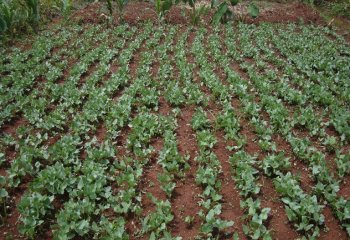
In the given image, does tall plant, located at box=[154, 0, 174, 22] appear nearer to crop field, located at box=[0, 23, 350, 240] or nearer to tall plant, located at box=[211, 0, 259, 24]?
tall plant, located at box=[211, 0, 259, 24]

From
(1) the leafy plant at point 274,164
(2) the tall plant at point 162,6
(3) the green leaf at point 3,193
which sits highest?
(1) the leafy plant at point 274,164

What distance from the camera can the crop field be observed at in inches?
198

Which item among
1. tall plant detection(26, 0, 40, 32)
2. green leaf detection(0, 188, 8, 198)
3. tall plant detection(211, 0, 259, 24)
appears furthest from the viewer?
tall plant detection(211, 0, 259, 24)

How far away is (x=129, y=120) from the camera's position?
25.5 ft

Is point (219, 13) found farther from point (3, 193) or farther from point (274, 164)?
point (3, 193)

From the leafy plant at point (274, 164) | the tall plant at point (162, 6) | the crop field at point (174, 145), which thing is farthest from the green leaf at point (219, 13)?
the leafy plant at point (274, 164)

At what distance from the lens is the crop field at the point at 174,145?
5039 millimetres

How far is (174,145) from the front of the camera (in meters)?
6.56

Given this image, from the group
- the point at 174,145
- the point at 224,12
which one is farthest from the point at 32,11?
the point at 174,145

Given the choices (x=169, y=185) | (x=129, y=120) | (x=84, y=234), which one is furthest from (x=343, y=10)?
(x=84, y=234)

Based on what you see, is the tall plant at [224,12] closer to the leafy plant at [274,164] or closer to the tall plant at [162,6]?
the tall plant at [162,6]

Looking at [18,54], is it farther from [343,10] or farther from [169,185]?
[343,10]

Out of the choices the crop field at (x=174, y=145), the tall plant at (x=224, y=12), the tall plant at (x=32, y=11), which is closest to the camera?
the crop field at (x=174, y=145)

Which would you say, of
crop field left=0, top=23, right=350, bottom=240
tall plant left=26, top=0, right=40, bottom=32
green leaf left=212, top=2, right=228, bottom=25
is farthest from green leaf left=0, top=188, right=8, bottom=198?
green leaf left=212, top=2, right=228, bottom=25
